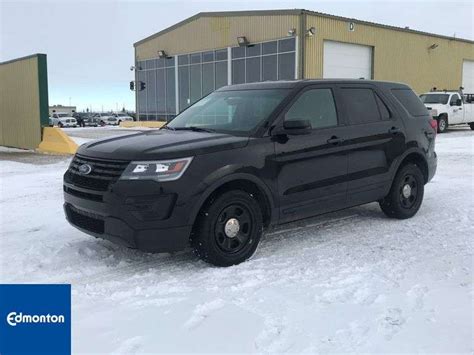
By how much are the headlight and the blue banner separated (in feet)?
6.91

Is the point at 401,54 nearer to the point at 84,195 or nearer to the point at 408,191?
the point at 408,191

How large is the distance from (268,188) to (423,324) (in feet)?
6.44

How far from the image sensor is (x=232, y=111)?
5.71 metres

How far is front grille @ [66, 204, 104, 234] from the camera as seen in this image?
467cm

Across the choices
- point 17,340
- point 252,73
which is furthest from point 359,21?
point 17,340

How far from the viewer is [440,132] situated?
23.8 m

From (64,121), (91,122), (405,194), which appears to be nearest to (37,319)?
(405,194)

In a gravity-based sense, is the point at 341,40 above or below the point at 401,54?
above

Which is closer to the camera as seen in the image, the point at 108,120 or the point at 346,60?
the point at 346,60

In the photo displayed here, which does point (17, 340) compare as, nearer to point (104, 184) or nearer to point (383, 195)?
point (104, 184)

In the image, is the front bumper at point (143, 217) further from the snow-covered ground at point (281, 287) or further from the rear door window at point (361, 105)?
the rear door window at point (361, 105)

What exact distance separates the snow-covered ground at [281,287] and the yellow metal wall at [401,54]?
2268 centimetres

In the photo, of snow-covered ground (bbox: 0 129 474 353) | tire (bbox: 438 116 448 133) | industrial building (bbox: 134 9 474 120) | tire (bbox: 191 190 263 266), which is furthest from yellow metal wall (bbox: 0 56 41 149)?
tire (bbox: 438 116 448 133)

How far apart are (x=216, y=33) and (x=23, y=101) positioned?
18.6 metres
